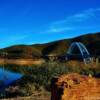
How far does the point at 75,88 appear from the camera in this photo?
1065 centimetres

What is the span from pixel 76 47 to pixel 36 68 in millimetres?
28067

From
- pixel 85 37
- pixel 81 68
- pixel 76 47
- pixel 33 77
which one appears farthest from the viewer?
pixel 85 37

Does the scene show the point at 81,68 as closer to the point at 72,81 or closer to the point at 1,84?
the point at 1,84

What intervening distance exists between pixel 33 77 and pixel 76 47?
30450 millimetres

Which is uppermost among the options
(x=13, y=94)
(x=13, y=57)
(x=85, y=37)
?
(x=85, y=37)

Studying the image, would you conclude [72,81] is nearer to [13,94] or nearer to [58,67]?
[13,94]

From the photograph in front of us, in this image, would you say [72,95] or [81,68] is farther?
[81,68]

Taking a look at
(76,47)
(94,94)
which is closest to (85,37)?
(76,47)

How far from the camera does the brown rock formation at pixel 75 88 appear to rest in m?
10.5

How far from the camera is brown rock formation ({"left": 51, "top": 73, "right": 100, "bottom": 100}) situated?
34.5 ft

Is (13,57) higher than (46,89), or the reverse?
(13,57)

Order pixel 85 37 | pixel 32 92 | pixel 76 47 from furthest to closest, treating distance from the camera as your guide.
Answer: pixel 85 37 < pixel 76 47 < pixel 32 92

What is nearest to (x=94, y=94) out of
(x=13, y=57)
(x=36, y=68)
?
(x=36, y=68)

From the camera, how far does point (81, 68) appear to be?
30.5 m
